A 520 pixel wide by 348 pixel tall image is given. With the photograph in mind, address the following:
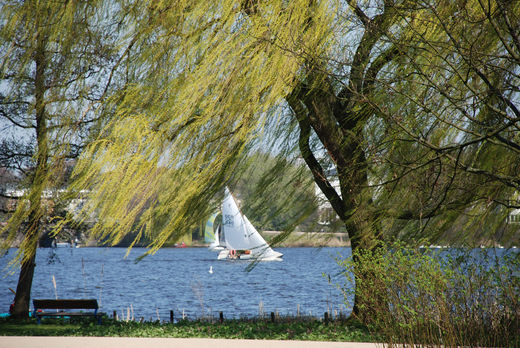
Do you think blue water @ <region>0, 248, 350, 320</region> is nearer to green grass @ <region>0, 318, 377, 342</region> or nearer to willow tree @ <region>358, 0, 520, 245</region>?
green grass @ <region>0, 318, 377, 342</region>

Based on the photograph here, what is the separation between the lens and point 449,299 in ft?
14.6

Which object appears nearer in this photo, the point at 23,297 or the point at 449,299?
the point at 449,299

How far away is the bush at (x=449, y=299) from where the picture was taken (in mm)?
4316

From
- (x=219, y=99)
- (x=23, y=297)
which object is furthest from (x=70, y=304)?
(x=219, y=99)

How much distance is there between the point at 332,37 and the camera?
5.48 m

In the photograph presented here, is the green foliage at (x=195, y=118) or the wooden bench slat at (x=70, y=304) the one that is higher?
the green foliage at (x=195, y=118)

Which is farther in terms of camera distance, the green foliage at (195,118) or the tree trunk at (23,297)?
the tree trunk at (23,297)

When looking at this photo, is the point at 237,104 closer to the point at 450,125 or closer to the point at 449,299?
the point at 450,125

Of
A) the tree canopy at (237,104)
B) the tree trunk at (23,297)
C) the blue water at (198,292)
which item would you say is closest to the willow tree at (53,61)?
the tree canopy at (237,104)

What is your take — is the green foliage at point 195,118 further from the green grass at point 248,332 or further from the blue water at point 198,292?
the blue water at point 198,292

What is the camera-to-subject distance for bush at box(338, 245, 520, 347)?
432cm

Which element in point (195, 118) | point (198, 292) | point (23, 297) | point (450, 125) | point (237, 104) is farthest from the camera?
point (198, 292)

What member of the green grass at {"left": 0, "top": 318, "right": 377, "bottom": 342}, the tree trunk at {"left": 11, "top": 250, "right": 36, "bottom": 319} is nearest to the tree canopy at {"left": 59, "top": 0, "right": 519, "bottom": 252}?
the green grass at {"left": 0, "top": 318, "right": 377, "bottom": 342}

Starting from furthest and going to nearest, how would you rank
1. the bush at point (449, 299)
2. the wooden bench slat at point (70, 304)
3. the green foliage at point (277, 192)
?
the wooden bench slat at point (70, 304)
the green foliage at point (277, 192)
the bush at point (449, 299)
